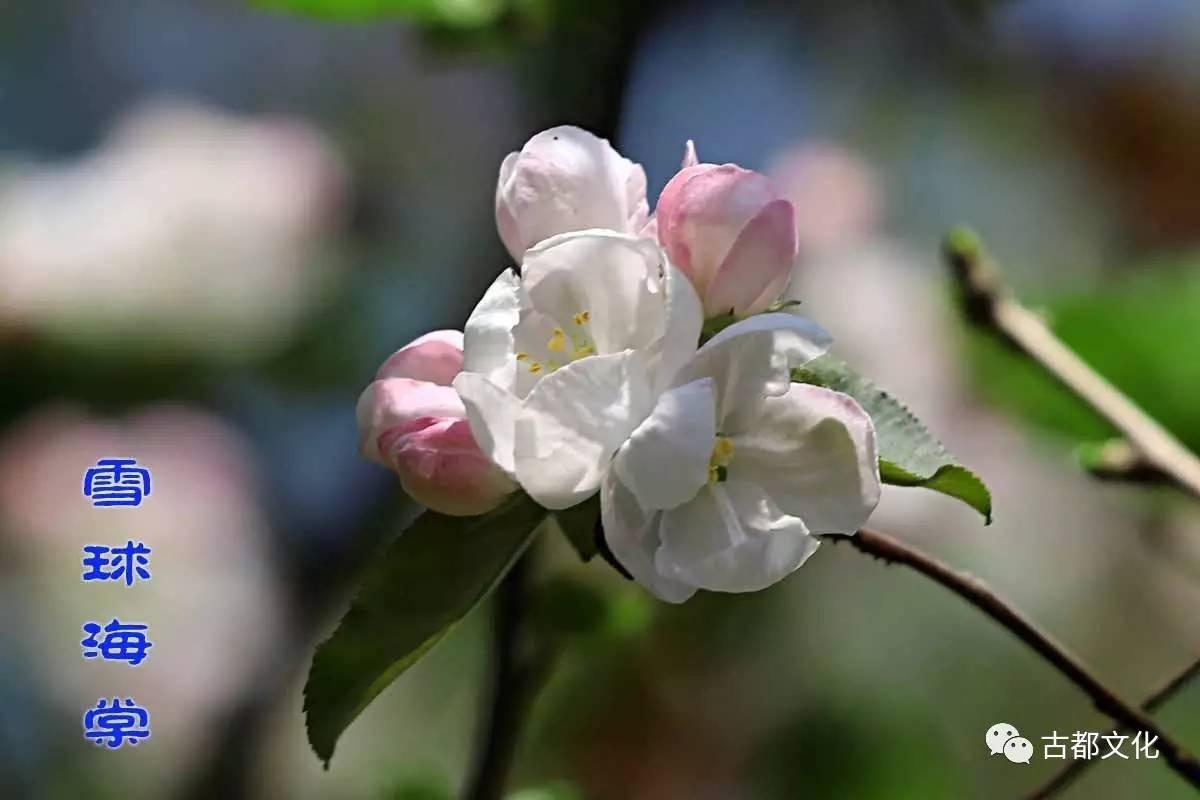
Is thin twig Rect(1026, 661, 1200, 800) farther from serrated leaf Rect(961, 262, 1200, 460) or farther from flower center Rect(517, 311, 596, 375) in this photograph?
serrated leaf Rect(961, 262, 1200, 460)

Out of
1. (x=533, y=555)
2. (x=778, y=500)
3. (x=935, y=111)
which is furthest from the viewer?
(x=935, y=111)

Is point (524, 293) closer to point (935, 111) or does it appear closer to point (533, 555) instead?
point (533, 555)

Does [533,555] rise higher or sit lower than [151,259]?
higher

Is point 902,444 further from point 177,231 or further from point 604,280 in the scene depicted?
point 177,231

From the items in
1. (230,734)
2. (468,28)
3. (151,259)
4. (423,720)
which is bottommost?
(423,720)

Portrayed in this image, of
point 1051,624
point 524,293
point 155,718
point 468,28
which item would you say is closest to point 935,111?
point 1051,624

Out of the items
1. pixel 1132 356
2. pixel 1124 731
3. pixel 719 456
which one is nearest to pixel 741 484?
pixel 719 456
